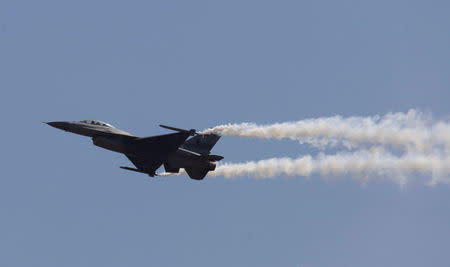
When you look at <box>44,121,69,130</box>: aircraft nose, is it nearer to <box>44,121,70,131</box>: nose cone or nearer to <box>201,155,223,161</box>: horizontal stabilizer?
<box>44,121,70,131</box>: nose cone

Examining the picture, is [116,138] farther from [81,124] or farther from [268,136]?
[268,136]

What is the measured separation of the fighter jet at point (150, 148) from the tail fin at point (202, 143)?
98mm

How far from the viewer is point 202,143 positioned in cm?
10044

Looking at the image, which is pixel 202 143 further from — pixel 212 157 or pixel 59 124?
pixel 59 124

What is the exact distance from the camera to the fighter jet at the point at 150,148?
97250mm

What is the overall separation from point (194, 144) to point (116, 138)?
6374mm

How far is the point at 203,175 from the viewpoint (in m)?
99.8

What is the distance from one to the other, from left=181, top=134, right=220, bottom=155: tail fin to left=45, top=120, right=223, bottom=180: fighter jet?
10 centimetres

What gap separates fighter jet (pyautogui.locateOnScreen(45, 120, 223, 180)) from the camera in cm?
9725

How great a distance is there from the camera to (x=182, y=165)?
99375 millimetres

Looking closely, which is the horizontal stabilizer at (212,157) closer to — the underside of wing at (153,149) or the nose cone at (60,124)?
the underside of wing at (153,149)

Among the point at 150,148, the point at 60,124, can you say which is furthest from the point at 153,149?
the point at 60,124

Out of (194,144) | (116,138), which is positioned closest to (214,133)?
(194,144)

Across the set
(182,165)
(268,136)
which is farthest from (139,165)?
(268,136)
